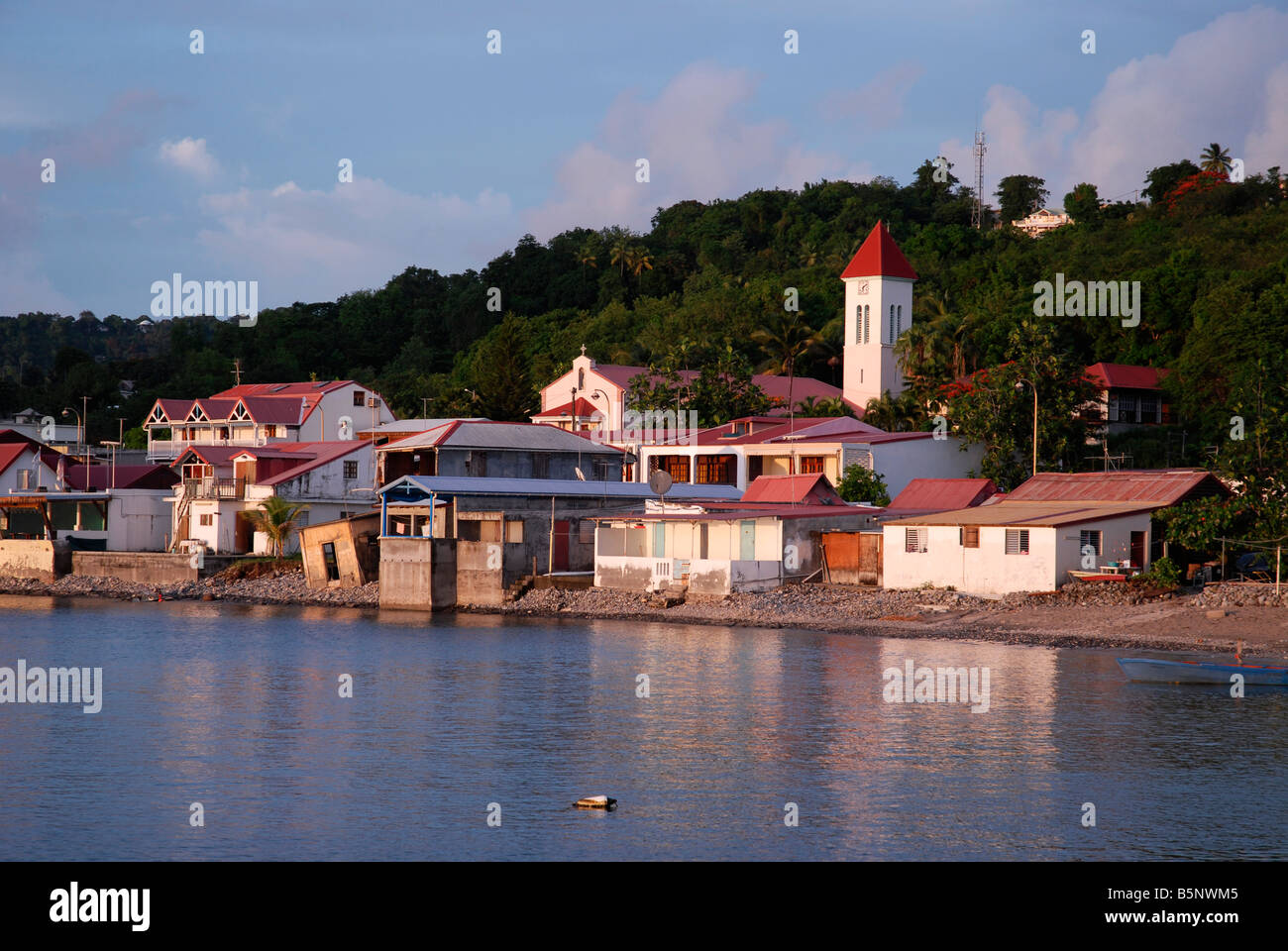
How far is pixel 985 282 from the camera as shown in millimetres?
93250

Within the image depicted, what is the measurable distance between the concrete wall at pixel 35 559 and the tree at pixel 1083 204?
260 ft

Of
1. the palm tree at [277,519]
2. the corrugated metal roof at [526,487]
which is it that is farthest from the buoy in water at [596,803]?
the palm tree at [277,519]

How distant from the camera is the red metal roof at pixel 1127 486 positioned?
46.8 metres

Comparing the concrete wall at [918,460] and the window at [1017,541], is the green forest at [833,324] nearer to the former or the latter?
the concrete wall at [918,460]

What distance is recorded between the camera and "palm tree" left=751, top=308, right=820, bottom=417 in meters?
85.4

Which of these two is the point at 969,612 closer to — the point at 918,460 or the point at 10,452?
the point at 918,460

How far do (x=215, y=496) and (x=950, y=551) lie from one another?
3721 centimetres

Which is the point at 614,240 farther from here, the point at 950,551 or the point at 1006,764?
the point at 1006,764

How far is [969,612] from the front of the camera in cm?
4456

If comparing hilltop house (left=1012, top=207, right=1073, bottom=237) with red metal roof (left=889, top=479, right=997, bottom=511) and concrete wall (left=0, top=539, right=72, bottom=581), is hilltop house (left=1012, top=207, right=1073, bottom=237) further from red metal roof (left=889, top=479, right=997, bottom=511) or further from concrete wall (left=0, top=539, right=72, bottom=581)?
concrete wall (left=0, top=539, right=72, bottom=581)

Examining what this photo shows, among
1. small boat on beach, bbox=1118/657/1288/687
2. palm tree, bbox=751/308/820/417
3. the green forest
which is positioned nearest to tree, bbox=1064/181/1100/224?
the green forest

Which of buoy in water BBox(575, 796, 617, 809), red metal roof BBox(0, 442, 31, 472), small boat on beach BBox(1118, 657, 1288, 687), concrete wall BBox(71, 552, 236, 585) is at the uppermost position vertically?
red metal roof BBox(0, 442, 31, 472)

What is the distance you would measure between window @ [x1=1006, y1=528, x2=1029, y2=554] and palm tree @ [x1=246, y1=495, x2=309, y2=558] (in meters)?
34.8
